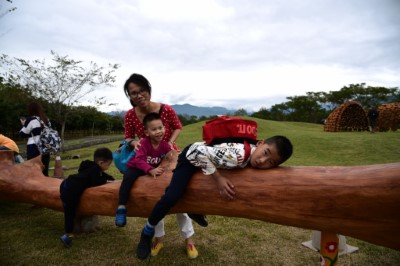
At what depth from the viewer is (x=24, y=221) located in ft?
15.5

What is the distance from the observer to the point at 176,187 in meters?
2.59

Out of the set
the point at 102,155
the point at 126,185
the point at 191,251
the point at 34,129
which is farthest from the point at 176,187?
the point at 34,129

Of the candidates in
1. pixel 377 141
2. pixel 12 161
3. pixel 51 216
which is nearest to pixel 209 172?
pixel 51 216

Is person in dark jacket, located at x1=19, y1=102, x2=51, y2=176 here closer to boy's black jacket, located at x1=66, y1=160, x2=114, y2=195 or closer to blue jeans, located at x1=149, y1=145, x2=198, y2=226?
boy's black jacket, located at x1=66, y1=160, x2=114, y2=195

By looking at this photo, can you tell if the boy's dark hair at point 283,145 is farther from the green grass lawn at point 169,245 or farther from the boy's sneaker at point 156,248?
the boy's sneaker at point 156,248

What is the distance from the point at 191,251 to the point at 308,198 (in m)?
1.85

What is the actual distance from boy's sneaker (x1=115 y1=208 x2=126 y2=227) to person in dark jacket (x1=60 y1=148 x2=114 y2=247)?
2.63 ft

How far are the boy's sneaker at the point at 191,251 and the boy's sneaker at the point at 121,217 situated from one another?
3.13ft

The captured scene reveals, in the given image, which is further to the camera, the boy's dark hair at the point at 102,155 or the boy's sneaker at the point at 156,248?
the boy's dark hair at the point at 102,155

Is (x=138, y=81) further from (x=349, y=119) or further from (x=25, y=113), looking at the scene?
(x=25, y=113)

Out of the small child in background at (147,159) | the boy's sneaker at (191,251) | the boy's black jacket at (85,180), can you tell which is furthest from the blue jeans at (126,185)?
the boy's sneaker at (191,251)

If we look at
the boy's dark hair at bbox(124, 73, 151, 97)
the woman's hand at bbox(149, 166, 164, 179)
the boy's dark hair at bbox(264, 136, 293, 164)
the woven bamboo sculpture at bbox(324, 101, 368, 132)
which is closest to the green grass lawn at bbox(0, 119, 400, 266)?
the woman's hand at bbox(149, 166, 164, 179)

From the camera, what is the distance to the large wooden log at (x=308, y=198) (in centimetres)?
191

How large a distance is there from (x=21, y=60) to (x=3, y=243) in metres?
14.8
